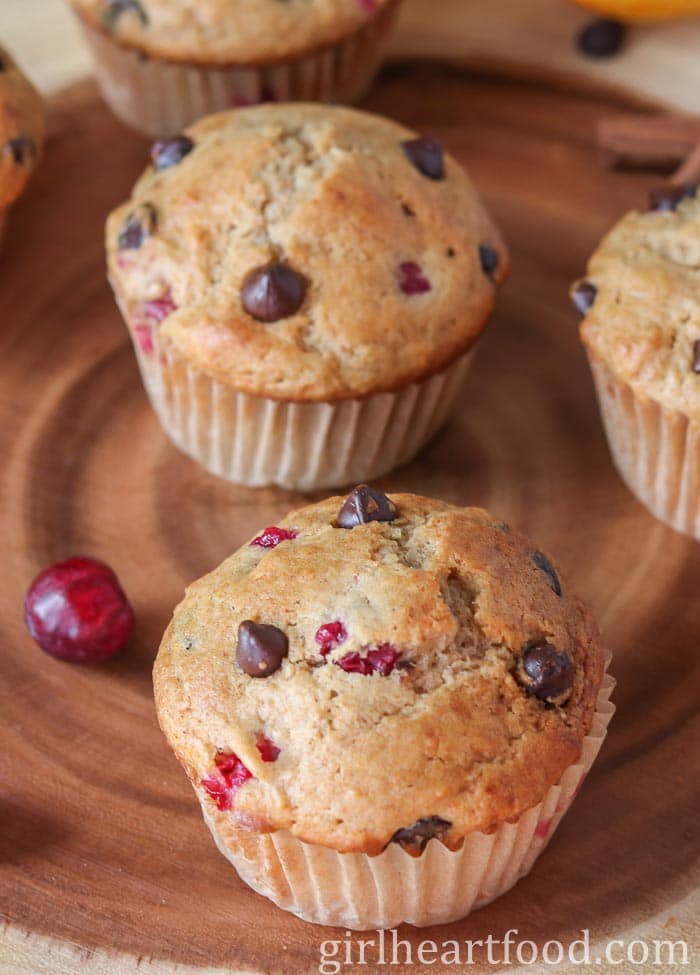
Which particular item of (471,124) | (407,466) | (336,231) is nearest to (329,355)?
(336,231)

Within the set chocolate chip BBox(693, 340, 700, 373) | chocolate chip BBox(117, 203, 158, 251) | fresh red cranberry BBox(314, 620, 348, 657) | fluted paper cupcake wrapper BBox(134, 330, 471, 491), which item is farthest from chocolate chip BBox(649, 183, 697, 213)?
fresh red cranberry BBox(314, 620, 348, 657)

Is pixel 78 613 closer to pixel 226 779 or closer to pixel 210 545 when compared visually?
pixel 210 545

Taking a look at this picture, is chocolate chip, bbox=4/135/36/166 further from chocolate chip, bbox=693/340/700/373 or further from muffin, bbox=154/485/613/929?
chocolate chip, bbox=693/340/700/373

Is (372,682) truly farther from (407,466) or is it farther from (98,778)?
(407,466)

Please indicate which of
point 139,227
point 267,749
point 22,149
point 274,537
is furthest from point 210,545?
point 22,149

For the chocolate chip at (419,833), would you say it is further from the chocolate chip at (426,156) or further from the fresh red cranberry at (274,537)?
the chocolate chip at (426,156)

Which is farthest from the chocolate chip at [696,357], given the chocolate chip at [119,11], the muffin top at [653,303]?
the chocolate chip at [119,11]

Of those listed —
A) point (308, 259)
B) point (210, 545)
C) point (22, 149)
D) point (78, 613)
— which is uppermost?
point (22, 149)
